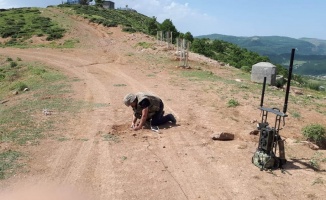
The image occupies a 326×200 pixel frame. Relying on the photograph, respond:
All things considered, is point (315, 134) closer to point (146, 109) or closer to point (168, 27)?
point (146, 109)

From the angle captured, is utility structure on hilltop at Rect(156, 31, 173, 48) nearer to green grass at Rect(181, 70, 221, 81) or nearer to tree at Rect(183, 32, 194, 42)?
green grass at Rect(181, 70, 221, 81)

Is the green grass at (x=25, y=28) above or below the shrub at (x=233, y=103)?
above

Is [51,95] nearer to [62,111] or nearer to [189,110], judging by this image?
[62,111]

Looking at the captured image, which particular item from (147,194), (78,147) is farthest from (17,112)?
(147,194)

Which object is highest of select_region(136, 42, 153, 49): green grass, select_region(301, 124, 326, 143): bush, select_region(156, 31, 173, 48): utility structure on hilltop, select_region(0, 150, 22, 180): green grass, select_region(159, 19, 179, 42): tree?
select_region(159, 19, 179, 42): tree

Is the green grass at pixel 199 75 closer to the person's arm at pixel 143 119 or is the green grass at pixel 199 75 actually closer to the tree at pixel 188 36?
the person's arm at pixel 143 119

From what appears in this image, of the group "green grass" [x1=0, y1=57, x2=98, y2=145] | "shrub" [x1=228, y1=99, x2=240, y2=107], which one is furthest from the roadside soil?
"green grass" [x1=0, y1=57, x2=98, y2=145]

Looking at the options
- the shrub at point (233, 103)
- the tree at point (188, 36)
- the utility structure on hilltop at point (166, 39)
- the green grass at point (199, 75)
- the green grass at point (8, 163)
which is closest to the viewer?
the green grass at point (8, 163)

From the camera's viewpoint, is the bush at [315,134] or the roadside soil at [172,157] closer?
the roadside soil at [172,157]

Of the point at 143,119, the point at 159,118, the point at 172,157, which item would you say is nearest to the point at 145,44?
the point at 159,118

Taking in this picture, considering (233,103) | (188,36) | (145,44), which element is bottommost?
(233,103)

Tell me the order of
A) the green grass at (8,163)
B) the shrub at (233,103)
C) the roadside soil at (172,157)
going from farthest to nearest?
the shrub at (233,103), the green grass at (8,163), the roadside soil at (172,157)

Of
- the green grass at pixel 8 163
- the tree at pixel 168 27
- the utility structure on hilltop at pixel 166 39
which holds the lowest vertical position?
the green grass at pixel 8 163

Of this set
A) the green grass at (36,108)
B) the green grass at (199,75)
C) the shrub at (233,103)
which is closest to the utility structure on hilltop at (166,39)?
the green grass at (199,75)
